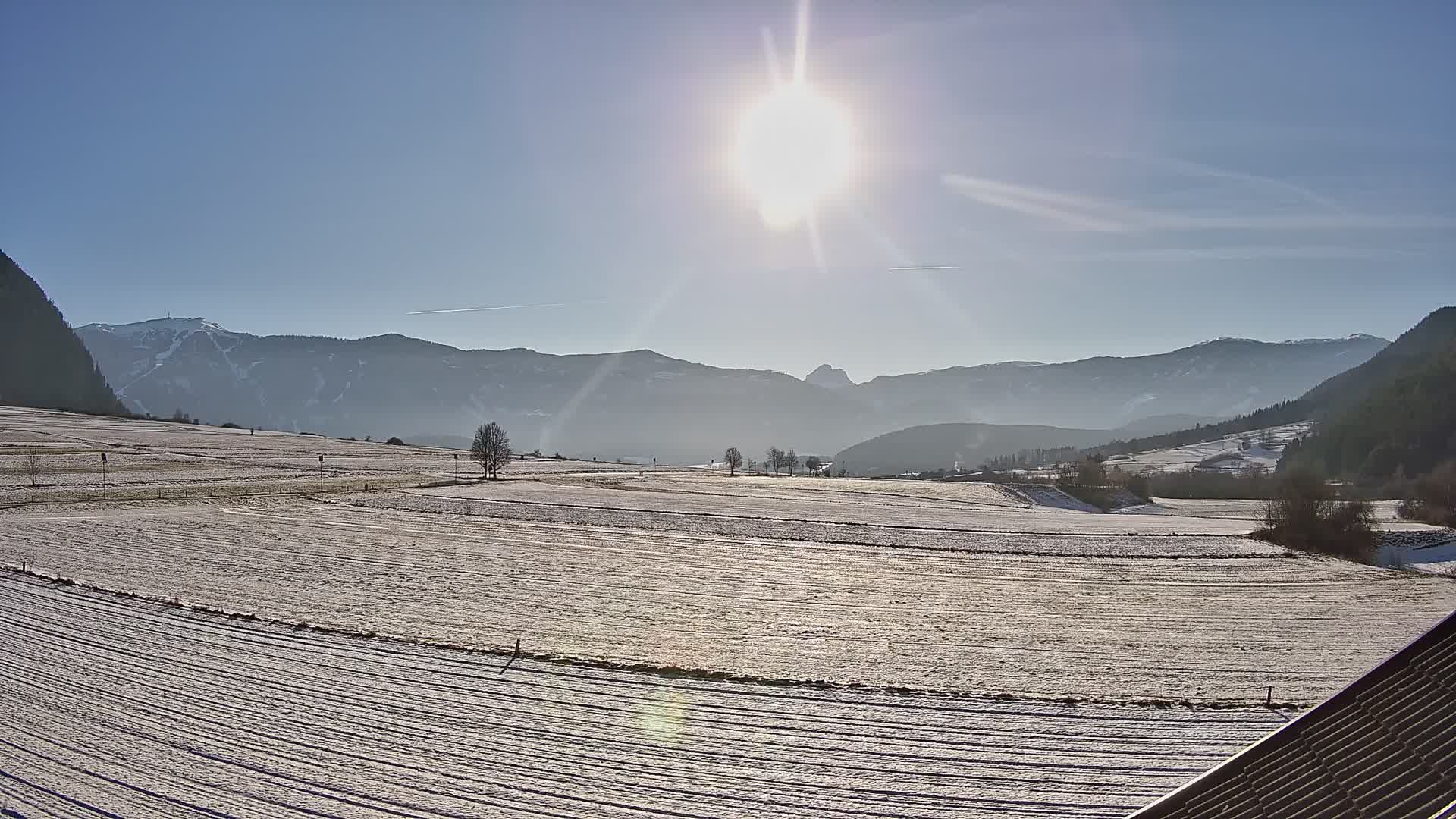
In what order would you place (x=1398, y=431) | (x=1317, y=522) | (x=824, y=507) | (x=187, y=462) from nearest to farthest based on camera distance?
1. (x=1317, y=522)
2. (x=824, y=507)
3. (x=187, y=462)
4. (x=1398, y=431)

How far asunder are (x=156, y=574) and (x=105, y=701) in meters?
15.7

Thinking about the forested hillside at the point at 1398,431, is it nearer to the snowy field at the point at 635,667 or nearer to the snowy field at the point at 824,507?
the snowy field at the point at 824,507

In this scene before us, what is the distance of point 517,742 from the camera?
14883mm

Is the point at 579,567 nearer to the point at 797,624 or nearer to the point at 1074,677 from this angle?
the point at 797,624

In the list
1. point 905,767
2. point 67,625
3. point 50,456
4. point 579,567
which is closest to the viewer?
point 905,767

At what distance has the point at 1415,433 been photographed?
446ft

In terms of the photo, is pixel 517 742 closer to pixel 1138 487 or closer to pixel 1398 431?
pixel 1138 487

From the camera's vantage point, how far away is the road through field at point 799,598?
2098cm

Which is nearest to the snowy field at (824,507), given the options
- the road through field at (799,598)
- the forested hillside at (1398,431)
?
the road through field at (799,598)

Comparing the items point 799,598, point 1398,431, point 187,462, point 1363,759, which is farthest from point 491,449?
point 1398,431

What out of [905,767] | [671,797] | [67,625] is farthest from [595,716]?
[67,625]

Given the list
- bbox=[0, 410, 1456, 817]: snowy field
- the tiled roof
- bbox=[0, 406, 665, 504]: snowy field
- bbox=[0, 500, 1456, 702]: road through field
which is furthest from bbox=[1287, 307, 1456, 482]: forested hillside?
the tiled roof

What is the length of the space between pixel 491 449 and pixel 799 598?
221 feet

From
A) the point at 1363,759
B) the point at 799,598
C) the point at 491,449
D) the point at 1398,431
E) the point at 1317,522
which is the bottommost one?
the point at 799,598
